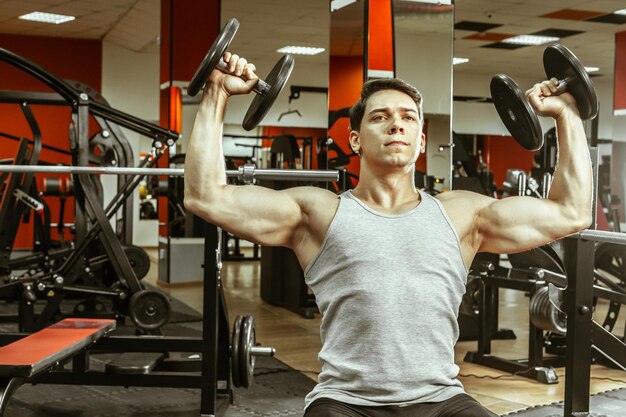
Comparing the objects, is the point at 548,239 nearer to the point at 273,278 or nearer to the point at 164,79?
the point at 273,278

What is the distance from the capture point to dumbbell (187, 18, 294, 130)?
4.34ft

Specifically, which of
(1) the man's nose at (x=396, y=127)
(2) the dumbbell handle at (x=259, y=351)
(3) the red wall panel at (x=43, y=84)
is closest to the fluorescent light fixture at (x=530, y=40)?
(3) the red wall panel at (x=43, y=84)

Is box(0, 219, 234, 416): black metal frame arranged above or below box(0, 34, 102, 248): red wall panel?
below

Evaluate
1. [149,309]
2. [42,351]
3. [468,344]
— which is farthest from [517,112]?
[468,344]

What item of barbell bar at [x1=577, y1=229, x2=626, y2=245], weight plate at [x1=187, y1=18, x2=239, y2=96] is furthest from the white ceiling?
weight plate at [x1=187, y1=18, x2=239, y2=96]

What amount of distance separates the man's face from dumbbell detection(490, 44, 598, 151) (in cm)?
19

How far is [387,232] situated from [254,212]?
0.87 feet

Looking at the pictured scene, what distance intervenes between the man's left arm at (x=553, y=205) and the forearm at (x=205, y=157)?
0.53 meters

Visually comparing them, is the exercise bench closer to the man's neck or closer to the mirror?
the man's neck

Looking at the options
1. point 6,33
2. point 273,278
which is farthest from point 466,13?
point 6,33

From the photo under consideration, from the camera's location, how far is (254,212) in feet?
4.69

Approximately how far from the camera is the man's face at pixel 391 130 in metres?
1.41

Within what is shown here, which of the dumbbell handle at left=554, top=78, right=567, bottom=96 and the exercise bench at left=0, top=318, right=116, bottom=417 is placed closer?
the dumbbell handle at left=554, top=78, right=567, bottom=96

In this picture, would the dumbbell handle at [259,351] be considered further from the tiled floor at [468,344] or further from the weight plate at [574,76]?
the weight plate at [574,76]
